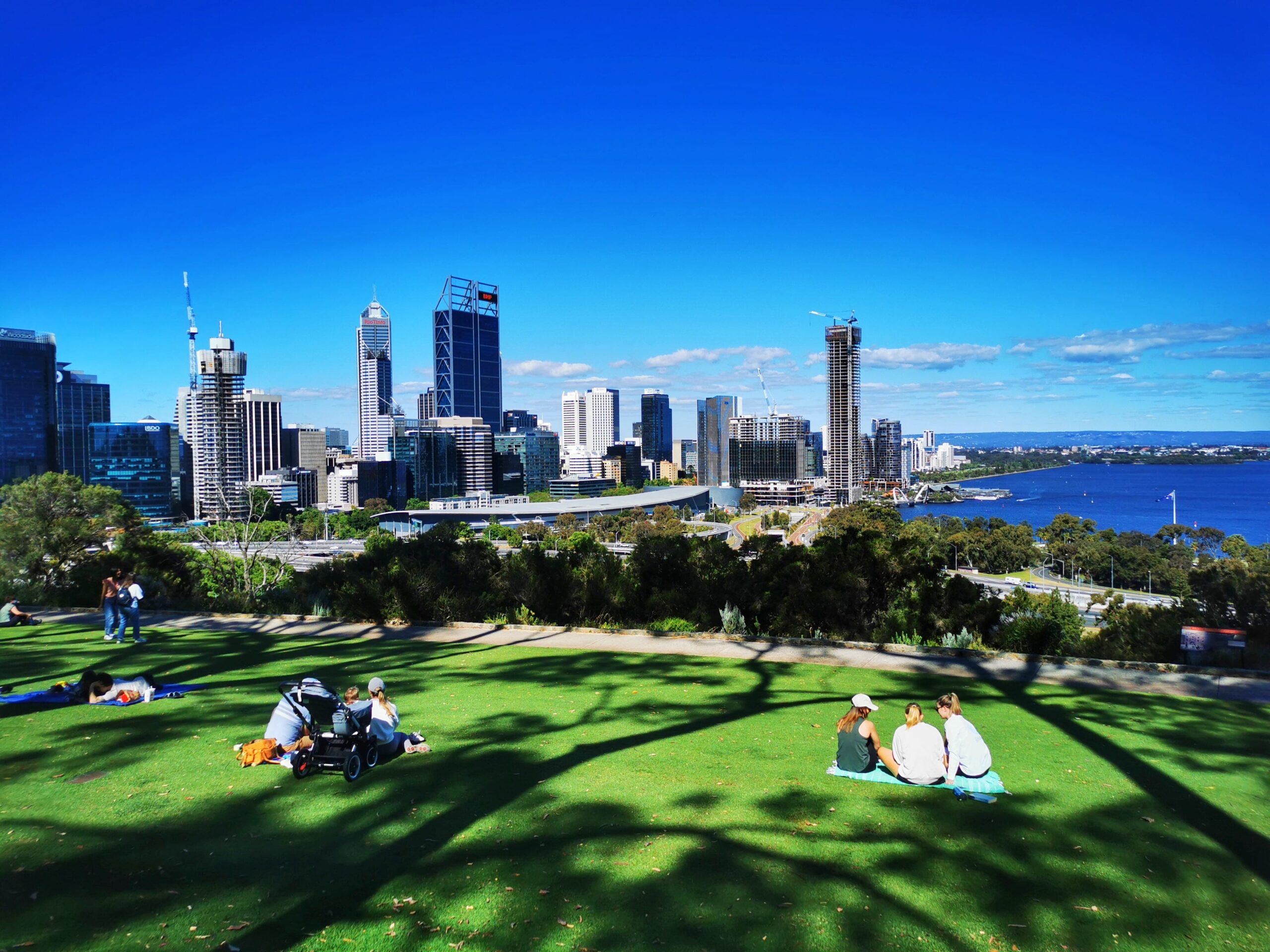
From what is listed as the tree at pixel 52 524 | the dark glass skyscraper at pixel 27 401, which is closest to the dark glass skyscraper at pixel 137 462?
the dark glass skyscraper at pixel 27 401

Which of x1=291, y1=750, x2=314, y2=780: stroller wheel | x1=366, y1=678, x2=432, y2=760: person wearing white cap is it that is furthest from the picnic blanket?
x1=291, y1=750, x2=314, y2=780: stroller wheel

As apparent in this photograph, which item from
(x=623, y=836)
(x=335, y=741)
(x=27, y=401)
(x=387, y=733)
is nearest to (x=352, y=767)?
(x=335, y=741)

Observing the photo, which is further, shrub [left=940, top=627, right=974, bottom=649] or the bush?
the bush

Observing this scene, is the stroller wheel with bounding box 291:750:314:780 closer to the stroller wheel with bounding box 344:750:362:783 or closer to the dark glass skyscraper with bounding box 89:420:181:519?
the stroller wheel with bounding box 344:750:362:783

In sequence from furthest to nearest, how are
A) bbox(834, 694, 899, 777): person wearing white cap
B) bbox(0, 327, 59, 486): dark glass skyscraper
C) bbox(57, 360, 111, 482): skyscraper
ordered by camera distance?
bbox(57, 360, 111, 482): skyscraper → bbox(0, 327, 59, 486): dark glass skyscraper → bbox(834, 694, 899, 777): person wearing white cap

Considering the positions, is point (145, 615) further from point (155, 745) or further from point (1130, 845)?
point (1130, 845)

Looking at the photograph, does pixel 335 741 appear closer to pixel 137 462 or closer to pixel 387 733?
pixel 387 733
